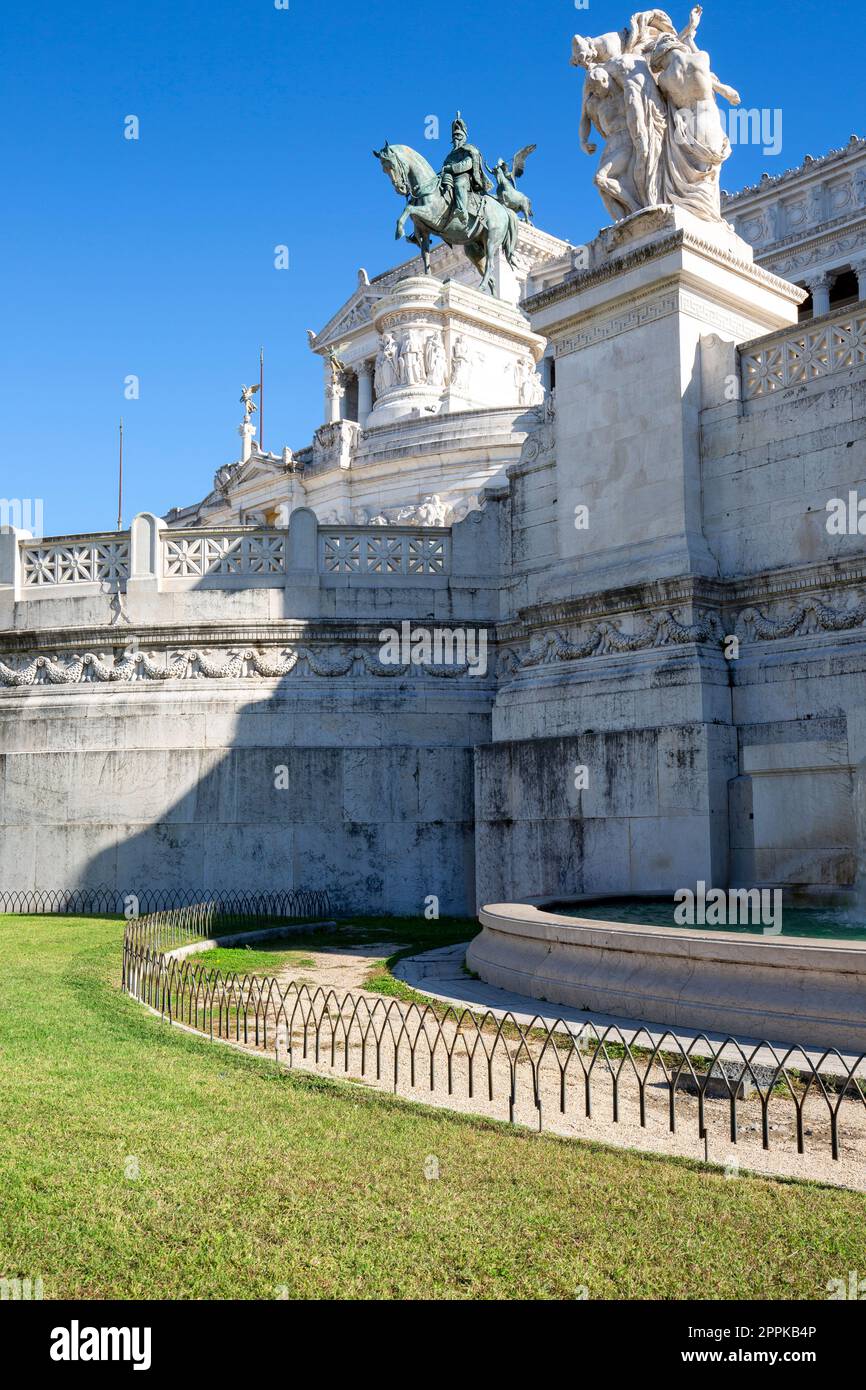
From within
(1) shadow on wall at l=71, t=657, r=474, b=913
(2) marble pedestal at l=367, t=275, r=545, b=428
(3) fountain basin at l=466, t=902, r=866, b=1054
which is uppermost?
(2) marble pedestal at l=367, t=275, r=545, b=428

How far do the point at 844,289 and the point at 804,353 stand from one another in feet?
189

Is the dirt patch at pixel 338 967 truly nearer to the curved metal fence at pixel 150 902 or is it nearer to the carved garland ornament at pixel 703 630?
the curved metal fence at pixel 150 902

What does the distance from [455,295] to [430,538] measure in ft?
126

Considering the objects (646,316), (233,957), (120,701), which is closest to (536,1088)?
(233,957)

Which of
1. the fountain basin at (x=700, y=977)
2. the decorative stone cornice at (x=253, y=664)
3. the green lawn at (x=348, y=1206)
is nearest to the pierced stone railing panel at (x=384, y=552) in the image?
the decorative stone cornice at (x=253, y=664)

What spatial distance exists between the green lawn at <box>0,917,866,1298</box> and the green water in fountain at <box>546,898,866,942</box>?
4.27 m

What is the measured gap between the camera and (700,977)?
351 inches

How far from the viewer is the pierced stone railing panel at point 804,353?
14602mm

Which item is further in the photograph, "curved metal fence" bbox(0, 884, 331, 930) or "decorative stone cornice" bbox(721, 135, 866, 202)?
"decorative stone cornice" bbox(721, 135, 866, 202)

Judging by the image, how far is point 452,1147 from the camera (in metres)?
6.23

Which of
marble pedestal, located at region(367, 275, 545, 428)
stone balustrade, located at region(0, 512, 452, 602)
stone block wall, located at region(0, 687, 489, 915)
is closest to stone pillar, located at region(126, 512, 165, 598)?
stone balustrade, located at region(0, 512, 452, 602)

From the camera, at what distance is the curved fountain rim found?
8.16 m

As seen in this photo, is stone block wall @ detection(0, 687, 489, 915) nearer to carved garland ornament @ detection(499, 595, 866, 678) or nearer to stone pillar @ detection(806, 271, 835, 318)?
carved garland ornament @ detection(499, 595, 866, 678)

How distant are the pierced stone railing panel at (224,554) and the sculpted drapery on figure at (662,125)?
321 inches
